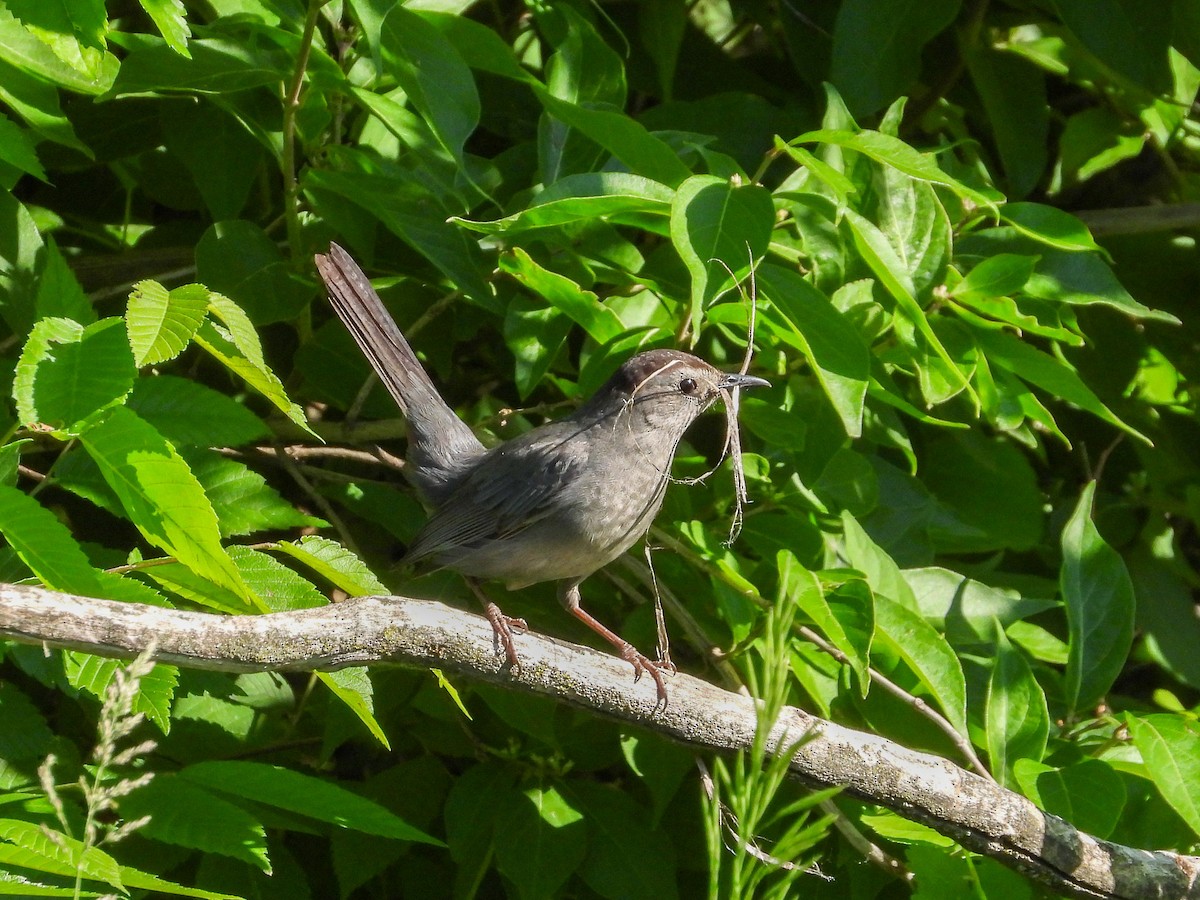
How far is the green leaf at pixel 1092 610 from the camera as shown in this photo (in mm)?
3162

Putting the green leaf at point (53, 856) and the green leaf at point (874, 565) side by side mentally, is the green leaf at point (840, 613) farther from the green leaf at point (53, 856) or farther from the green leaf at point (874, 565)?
the green leaf at point (53, 856)

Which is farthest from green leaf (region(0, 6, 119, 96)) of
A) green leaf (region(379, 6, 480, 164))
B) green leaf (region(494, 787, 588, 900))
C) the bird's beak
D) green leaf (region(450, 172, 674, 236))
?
green leaf (region(494, 787, 588, 900))

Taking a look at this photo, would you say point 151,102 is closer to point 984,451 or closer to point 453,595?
point 453,595

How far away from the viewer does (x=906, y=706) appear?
3.10 metres

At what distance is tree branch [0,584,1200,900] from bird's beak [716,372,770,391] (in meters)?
0.94

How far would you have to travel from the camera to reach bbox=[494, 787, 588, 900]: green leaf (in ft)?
10.0

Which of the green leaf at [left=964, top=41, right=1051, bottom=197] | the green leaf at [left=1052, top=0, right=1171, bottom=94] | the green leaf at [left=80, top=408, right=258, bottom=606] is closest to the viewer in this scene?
the green leaf at [left=80, top=408, right=258, bottom=606]

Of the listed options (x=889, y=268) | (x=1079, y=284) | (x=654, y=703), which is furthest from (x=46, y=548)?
(x=1079, y=284)

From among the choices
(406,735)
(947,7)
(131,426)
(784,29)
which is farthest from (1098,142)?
(131,426)

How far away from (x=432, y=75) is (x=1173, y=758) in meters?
2.25

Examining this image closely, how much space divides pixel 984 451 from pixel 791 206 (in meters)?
1.19

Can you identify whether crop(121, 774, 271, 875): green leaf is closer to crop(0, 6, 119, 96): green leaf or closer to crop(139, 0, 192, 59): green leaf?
crop(139, 0, 192, 59): green leaf

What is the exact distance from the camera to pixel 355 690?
8.00 feet

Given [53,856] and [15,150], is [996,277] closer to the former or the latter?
[15,150]
